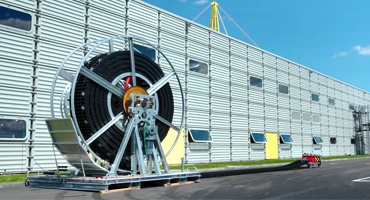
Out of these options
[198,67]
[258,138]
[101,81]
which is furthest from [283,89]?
[101,81]

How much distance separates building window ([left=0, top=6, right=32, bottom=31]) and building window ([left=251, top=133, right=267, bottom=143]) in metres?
20.8

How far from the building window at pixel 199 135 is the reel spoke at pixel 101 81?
1260 centimetres

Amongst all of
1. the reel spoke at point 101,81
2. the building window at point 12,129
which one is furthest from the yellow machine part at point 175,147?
the reel spoke at point 101,81

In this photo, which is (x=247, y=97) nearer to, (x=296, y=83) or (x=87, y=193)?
(x=296, y=83)

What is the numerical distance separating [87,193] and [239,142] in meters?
20.8

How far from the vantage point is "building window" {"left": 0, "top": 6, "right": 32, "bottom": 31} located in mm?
17250

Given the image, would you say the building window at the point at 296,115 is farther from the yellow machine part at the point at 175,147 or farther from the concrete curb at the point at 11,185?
the concrete curb at the point at 11,185

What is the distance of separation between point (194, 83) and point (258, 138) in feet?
31.2

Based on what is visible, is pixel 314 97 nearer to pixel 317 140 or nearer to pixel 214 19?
pixel 317 140

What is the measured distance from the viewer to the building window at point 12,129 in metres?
16.7

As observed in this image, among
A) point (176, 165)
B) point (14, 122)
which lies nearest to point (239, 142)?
point (176, 165)

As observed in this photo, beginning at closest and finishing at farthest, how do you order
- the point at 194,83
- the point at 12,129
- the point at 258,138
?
the point at 12,129 → the point at 194,83 → the point at 258,138

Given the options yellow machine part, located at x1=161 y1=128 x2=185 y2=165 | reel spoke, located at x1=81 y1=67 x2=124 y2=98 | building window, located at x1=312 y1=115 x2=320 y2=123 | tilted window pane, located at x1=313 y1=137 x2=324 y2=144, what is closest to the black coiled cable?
reel spoke, located at x1=81 y1=67 x2=124 y2=98

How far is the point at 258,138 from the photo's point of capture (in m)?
33.3
